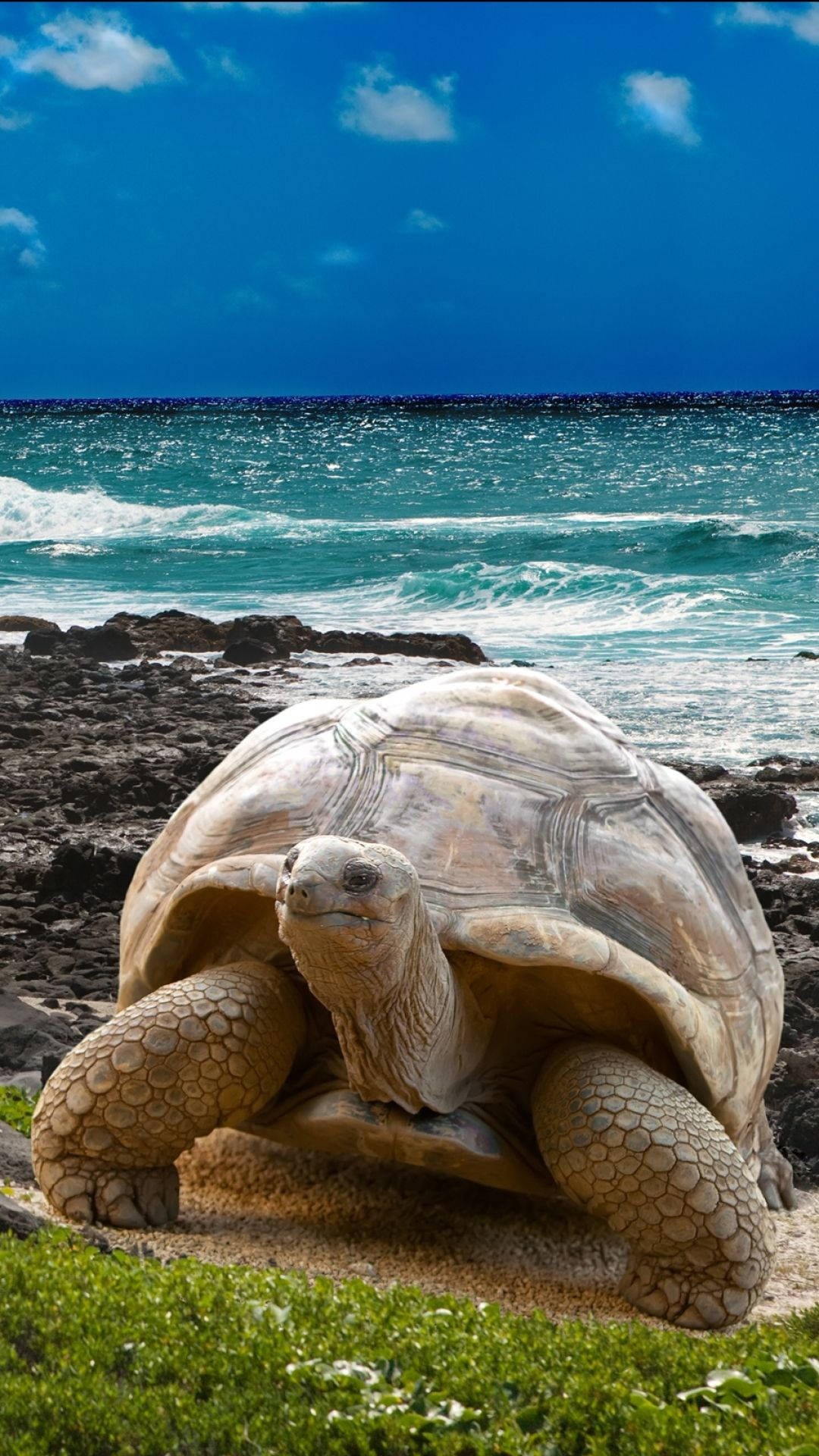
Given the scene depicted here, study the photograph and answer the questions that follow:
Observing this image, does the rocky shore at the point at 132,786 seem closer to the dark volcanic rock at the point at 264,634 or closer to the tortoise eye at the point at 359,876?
the dark volcanic rock at the point at 264,634

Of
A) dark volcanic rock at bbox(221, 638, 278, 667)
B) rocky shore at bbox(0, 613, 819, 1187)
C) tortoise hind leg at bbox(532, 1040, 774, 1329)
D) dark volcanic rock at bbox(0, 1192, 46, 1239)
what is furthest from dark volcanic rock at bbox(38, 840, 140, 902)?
dark volcanic rock at bbox(221, 638, 278, 667)

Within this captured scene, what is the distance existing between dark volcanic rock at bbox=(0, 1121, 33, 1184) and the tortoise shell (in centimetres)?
48

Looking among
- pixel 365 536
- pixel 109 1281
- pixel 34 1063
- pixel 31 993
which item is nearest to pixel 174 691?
pixel 31 993

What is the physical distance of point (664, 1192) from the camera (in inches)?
123

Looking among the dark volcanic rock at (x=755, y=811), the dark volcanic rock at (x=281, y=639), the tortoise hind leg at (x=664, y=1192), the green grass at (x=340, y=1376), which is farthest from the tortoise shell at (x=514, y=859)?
the dark volcanic rock at (x=281, y=639)

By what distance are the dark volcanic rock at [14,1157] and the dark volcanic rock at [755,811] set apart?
524cm

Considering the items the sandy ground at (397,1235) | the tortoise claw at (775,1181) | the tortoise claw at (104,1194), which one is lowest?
the tortoise claw at (775,1181)

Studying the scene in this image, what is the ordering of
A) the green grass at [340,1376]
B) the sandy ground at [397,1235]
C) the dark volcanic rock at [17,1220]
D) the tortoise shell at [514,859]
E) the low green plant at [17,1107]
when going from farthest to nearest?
1. the low green plant at [17,1107]
2. the tortoise shell at [514,859]
3. the sandy ground at [397,1235]
4. the dark volcanic rock at [17,1220]
5. the green grass at [340,1376]

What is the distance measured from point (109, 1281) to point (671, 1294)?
118 centimetres

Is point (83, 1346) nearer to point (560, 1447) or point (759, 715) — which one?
point (560, 1447)

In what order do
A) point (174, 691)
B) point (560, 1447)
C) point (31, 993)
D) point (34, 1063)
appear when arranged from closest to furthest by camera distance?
point (560, 1447), point (34, 1063), point (31, 993), point (174, 691)

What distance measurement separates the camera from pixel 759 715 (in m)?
12.2

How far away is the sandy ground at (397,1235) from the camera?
3.22 metres

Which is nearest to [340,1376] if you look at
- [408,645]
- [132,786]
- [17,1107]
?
[17,1107]
